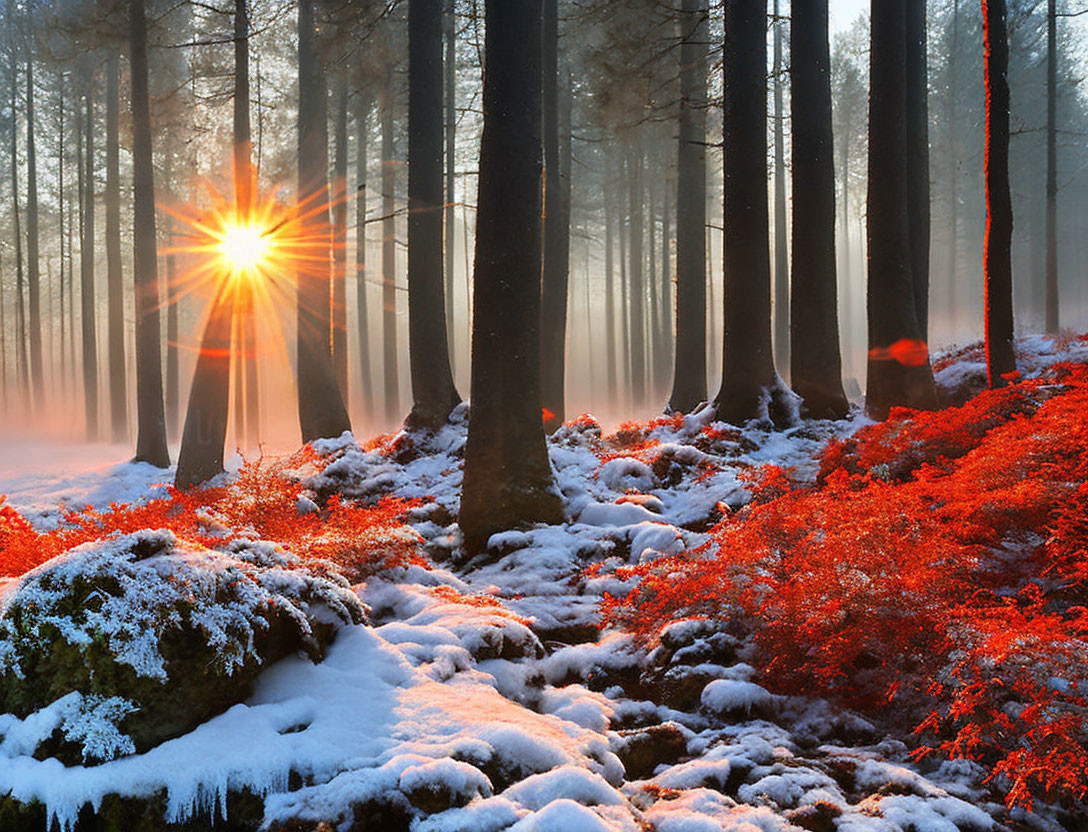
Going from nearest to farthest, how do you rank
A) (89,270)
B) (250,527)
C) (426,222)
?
(250,527)
(426,222)
(89,270)

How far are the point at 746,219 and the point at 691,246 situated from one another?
3637 mm

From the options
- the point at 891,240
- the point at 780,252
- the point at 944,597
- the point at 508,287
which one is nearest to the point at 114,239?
the point at 508,287

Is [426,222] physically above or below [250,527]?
above

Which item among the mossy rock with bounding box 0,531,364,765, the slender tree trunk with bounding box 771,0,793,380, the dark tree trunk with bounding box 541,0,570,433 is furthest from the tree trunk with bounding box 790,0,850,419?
the slender tree trunk with bounding box 771,0,793,380

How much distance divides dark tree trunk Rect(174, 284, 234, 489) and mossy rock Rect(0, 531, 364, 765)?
8556 millimetres

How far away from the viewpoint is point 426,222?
10.5m

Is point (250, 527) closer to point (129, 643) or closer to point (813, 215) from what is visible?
point (129, 643)

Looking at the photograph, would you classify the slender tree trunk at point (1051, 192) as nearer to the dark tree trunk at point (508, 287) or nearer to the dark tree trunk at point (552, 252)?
the dark tree trunk at point (552, 252)

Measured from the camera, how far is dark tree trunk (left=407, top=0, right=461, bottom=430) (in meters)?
10.2

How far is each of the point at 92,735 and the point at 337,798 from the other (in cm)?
88

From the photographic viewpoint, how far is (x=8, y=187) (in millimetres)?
33969

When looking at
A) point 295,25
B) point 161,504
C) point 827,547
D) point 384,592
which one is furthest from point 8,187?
point 827,547

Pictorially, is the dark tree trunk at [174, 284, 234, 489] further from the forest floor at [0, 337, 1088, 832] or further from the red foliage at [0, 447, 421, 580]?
the forest floor at [0, 337, 1088, 832]

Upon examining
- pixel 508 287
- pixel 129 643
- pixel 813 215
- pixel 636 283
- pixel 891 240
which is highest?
pixel 636 283
